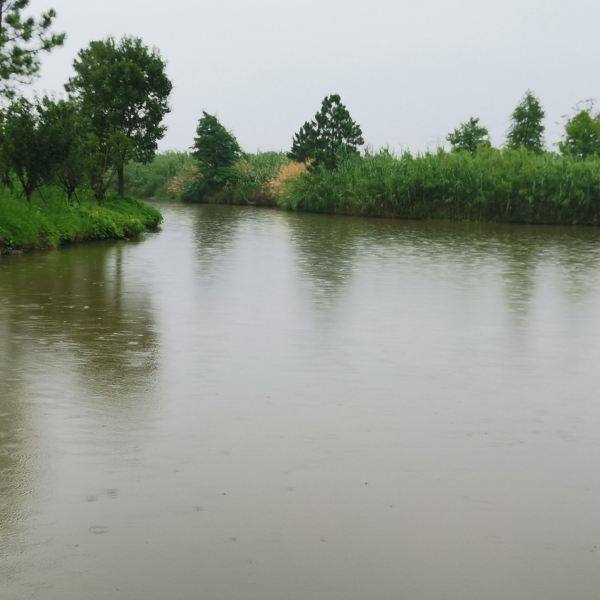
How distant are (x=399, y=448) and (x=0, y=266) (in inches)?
481

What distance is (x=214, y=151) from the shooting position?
61125 mm

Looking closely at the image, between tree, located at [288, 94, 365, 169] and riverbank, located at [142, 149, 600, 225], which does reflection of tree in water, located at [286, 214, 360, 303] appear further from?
tree, located at [288, 94, 365, 169]

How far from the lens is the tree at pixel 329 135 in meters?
52.4

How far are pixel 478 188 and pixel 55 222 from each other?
23849 millimetres

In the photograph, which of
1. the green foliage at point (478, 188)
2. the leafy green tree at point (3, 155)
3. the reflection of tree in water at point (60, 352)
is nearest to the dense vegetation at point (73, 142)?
the leafy green tree at point (3, 155)

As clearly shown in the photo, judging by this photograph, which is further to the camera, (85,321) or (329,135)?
(329,135)

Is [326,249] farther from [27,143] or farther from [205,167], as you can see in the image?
[205,167]

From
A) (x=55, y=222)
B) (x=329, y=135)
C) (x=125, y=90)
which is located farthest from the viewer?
(x=329, y=135)

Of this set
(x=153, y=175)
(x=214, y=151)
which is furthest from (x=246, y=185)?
(x=153, y=175)

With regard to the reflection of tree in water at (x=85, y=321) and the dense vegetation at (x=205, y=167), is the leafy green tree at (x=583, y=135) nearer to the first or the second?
the dense vegetation at (x=205, y=167)

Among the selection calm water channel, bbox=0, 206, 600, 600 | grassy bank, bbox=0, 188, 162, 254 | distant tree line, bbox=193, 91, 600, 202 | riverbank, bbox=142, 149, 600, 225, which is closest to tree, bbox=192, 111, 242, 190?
distant tree line, bbox=193, 91, 600, 202

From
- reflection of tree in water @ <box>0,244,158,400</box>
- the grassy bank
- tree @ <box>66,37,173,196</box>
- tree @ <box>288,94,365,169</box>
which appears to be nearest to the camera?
reflection of tree in water @ <box>0,244,158,400</box>

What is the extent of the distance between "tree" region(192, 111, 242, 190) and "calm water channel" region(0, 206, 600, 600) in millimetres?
48110

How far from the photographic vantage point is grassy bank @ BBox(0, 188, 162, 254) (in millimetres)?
18969
